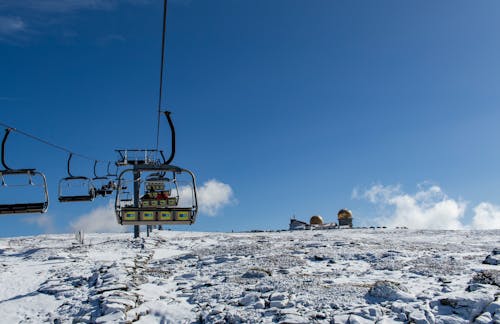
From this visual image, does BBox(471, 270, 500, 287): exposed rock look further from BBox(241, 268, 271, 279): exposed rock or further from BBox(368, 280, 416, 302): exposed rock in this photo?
BBox(241, 268, 271, 279): exposed rock

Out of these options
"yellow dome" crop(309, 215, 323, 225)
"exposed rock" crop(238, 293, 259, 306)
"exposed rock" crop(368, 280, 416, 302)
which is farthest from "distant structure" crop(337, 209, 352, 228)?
"exposed rock" crop(238, 293, 259, 306)

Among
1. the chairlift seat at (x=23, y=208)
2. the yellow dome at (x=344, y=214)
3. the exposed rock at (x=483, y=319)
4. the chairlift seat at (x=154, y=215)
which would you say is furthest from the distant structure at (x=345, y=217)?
the exposed rock at (x=483, y=319)

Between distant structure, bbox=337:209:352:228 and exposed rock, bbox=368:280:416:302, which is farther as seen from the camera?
distant structure, bbox=337:209:352:228

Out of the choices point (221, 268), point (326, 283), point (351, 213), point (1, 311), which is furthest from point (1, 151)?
point (351, 213)

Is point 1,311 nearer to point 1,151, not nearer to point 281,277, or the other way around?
point 1,151

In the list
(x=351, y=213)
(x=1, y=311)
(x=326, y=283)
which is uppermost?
(x=351, y=213)

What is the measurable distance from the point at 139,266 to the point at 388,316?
11.8 meters

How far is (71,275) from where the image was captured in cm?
1703

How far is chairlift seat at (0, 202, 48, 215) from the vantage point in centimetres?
1466

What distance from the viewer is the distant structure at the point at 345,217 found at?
55.5m

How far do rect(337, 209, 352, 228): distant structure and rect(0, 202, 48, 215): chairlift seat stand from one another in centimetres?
4541

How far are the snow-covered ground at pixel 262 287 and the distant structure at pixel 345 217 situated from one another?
33.3m

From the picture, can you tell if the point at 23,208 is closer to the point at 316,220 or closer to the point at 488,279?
the point at 488,279

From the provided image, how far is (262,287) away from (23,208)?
8955 mm
